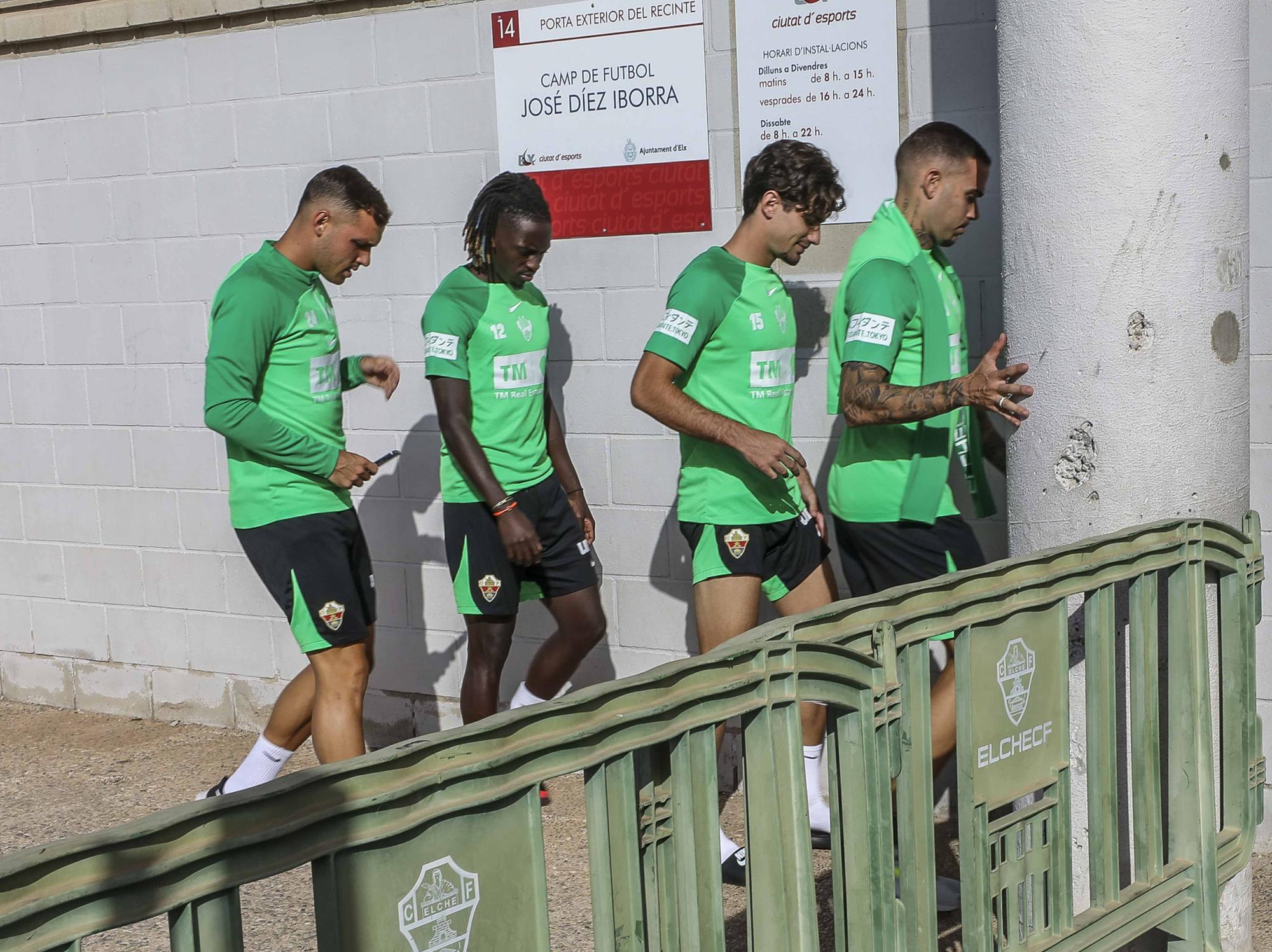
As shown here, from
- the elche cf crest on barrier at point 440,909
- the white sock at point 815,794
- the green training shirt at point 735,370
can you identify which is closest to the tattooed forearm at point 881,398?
the green training shirt at point 735,370

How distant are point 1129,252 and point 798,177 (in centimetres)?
108

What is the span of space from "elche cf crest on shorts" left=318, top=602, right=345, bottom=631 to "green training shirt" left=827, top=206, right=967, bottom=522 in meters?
1.48

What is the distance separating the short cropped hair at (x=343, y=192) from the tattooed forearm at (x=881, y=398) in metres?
1.56

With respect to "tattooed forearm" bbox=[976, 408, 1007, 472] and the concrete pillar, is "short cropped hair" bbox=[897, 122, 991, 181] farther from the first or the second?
"tattooed forearm" bbox=[976, 408, 1007, 472]

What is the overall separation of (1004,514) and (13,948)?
3.71m

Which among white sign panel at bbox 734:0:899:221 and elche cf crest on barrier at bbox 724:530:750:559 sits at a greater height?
white sign panel at bbox 734:0:899:221

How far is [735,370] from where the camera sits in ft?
14.1

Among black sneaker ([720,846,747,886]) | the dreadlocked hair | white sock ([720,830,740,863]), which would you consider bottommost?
black sneaker ([720,846,747,886])

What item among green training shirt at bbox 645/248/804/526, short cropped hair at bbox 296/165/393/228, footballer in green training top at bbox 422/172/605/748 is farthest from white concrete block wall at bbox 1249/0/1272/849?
short cropped hair at bbox 296/165/393/228

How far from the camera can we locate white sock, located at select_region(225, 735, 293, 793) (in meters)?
4.65

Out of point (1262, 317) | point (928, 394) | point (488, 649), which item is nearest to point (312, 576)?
point (488, 649)

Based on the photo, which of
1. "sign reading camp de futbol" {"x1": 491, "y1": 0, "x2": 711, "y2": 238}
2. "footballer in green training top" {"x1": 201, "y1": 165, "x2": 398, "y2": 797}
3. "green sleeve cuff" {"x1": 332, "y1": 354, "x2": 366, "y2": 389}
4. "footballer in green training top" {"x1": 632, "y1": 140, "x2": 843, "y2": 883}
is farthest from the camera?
"sign reading camp de futbol" {"x1": 491, "y1": 0, "x2": 711, "y2": 238}

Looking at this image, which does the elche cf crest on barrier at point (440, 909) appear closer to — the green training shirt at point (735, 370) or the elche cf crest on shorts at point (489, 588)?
the green training shirt at point (735, 370)

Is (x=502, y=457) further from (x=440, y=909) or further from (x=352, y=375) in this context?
(x=440, y=909)
